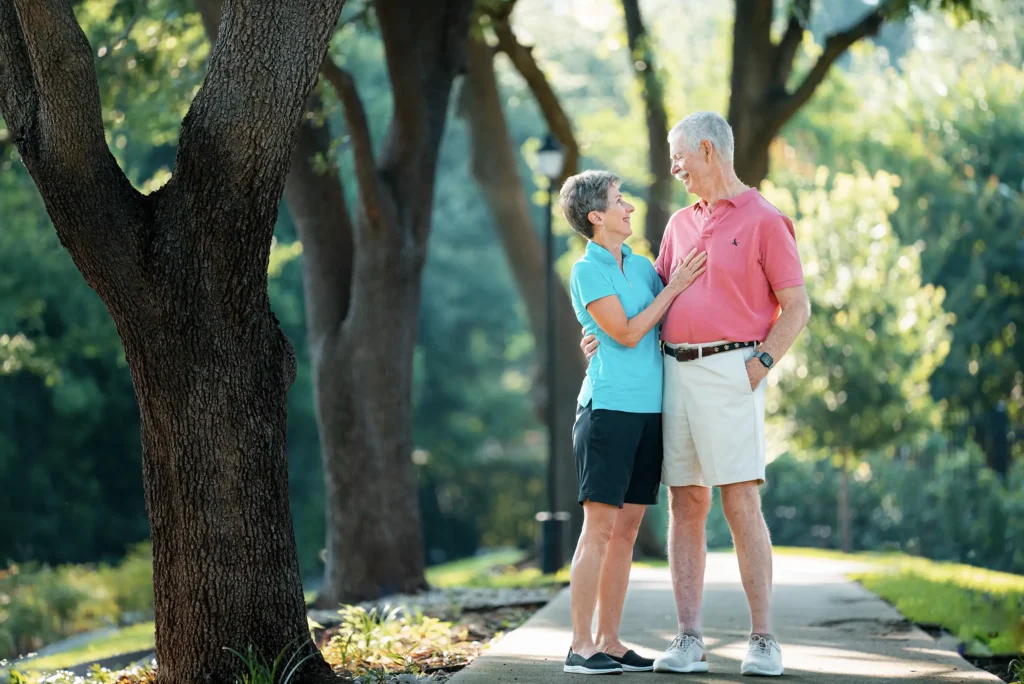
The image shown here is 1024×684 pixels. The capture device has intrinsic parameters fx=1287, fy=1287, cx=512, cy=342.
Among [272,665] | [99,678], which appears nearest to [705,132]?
[272,665]

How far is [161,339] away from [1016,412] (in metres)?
22.2

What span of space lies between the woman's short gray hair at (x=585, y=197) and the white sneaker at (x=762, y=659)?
185 centimetres

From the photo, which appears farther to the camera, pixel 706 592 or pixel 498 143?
pixel 498 143

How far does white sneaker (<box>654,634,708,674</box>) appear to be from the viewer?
540 centimetres

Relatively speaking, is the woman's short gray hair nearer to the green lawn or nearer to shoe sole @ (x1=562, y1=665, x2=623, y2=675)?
shoe sole @ (x1=562, y1=665, x2=623, y2=675)

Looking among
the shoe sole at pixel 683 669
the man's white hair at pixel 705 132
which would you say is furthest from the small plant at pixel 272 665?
the man's white hair at pixel 705 132

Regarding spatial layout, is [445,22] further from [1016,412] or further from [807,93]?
[1016,412]

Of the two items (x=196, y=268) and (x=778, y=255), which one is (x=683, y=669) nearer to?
(x=778, y=255)

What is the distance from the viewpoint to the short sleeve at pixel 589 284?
534 centimetres

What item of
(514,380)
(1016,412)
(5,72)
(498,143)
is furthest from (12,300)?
(514,380)

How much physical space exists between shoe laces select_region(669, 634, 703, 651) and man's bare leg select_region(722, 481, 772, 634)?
0.27m

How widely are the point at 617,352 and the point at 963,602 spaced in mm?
4180

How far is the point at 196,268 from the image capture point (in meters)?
Result: 5.17

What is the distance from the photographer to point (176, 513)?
17.0 ft
